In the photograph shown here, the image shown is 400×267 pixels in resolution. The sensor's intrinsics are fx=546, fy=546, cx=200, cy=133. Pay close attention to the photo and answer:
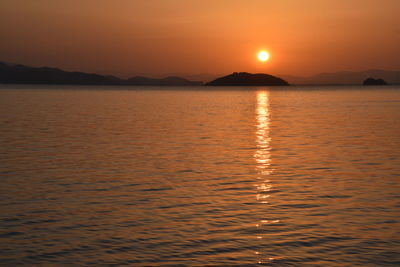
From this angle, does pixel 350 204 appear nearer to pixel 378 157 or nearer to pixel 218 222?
pixel 218 222

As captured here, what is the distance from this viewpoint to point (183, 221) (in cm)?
1800

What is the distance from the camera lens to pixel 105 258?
47.1 feet

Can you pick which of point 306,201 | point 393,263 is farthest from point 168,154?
point 393,263

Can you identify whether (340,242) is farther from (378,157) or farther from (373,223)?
(378,157)

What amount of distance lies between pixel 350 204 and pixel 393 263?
6798mm

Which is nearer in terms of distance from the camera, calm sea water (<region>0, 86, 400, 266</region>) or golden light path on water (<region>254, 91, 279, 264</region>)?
calm sea water (<region>0, 86, 400, 266</region>)

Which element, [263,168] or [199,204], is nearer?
[199,204]

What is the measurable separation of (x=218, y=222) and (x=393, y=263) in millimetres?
5809

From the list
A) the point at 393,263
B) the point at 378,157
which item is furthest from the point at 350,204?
the point at 378,157

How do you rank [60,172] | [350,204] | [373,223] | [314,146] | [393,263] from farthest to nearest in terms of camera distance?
[314,146]
[60,172]
[350,204]
[373,223]
[393,263]

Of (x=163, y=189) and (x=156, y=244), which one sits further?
(x=163, y=189)

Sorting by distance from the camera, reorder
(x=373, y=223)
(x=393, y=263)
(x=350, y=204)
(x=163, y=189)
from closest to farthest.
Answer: (x=393, y=263)
(x=373, y=223)
(x=350, y=204)
(x=163, y=189)

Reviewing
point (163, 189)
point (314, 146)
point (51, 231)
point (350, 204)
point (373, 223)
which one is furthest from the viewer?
point (314, 146)

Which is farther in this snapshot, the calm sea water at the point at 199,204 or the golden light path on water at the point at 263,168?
the golden light path on water at the point at 263,168
